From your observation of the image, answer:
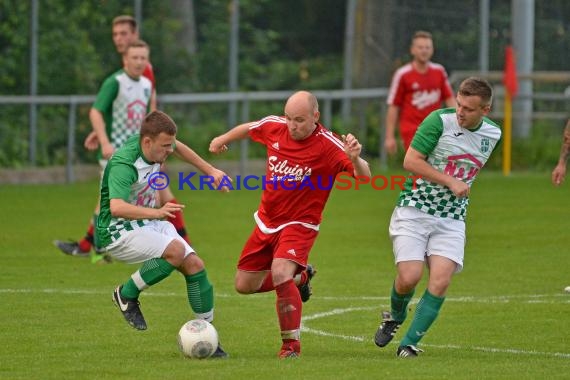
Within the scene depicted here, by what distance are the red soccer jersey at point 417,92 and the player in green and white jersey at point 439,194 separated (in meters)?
6.97

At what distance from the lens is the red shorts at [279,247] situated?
8.86m

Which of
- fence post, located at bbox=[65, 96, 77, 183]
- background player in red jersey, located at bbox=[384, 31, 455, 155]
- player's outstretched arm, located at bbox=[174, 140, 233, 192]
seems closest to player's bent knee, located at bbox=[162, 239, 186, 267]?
player's outstretched arm, located at bbox=[174, 140, 233, 192]

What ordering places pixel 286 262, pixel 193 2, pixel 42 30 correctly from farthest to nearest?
1. pixel 193 2
2. pixel 42 30
3. pixel 286 262

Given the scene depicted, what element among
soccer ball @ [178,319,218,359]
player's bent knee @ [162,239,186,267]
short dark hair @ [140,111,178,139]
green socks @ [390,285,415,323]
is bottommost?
soccer ball @ [178,319,218,359]

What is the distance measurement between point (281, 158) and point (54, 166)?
496 inches

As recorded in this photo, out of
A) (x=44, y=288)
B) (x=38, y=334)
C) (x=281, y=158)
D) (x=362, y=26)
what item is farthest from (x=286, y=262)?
(x=362, y=26)

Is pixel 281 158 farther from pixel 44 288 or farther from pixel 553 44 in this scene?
pixel 553 44

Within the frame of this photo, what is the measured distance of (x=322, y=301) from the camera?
37.3ft

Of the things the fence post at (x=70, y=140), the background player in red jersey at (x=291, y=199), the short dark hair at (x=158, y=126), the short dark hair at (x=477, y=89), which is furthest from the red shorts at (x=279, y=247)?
the fence post at (x=70, y=140)

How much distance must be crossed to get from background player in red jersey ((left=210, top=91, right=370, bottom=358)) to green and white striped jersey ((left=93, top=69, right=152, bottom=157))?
476cm

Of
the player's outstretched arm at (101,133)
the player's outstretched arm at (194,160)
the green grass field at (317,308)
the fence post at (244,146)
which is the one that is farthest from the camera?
the fence post at (244,146)

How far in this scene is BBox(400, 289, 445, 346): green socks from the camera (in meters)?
8.58

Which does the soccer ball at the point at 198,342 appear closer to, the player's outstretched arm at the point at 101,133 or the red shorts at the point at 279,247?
the red shorts at the point at 279,247

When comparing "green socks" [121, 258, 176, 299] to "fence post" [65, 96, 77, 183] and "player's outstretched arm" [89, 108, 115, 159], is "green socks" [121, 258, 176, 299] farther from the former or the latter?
"fence post" [65, 96, 77, 183]
